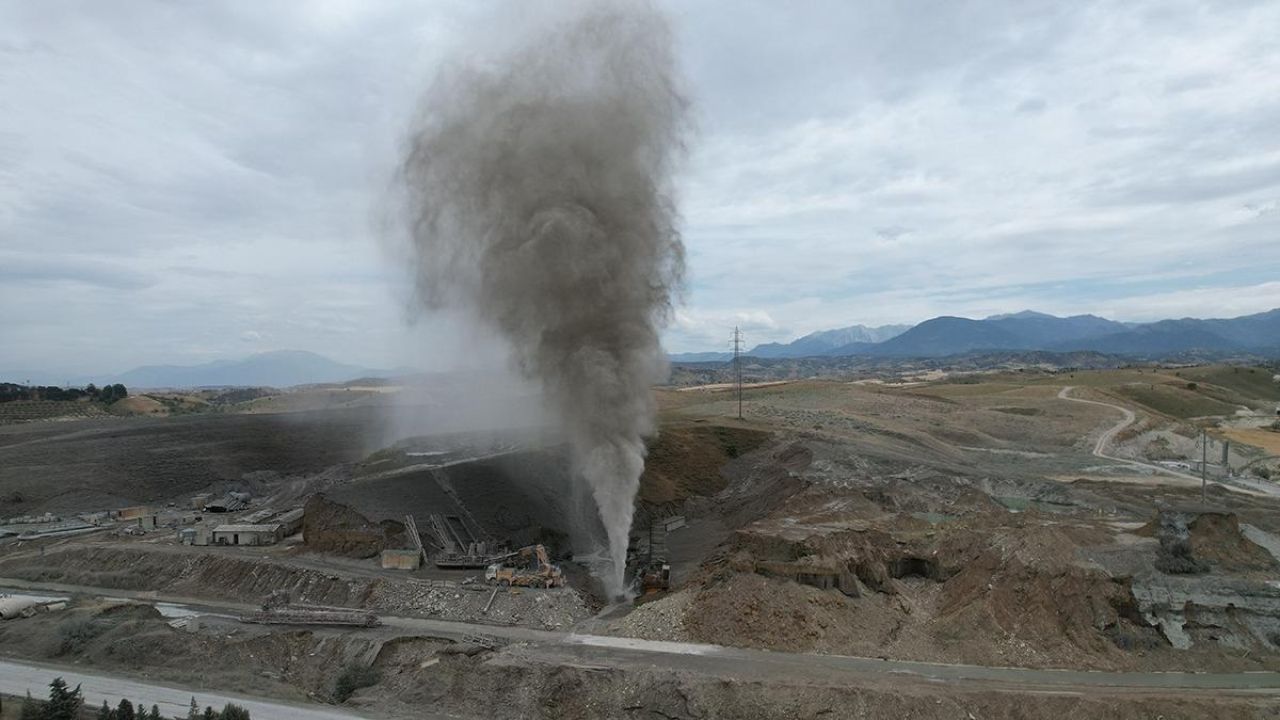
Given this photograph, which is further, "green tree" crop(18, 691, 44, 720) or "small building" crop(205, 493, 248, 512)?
"small building" crop(205, 493, 248, 512)

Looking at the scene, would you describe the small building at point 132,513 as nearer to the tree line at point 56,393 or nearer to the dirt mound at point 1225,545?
the dirt mound at point 1225,545

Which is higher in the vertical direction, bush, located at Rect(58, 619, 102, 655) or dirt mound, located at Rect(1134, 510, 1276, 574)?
dirt mound, located at Rect(1134, 510, 1276, 574)

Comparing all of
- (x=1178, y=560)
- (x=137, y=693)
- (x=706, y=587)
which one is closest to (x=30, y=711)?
(x=137, y=693)

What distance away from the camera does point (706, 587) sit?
3002cm

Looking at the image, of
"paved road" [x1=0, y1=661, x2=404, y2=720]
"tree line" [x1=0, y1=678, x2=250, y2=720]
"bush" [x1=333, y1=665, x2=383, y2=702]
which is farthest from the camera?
"bush" [x1=333, y1=665, x2=383, y2=702]

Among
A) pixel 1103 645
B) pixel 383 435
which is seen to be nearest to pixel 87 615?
pixel 1103 645

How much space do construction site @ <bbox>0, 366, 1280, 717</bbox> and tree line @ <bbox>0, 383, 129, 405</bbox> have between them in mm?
79167

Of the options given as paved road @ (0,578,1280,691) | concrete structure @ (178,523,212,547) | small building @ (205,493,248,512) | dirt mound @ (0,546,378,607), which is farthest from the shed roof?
paved road @ (0,578,1280,691)

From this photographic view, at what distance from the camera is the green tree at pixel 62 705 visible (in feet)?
70.6

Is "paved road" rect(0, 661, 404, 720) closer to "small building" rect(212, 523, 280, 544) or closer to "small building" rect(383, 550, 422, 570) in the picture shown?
"small building" rect(383, 550, 422, 570)

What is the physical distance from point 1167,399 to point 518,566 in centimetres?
9337

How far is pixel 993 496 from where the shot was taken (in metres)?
46.4

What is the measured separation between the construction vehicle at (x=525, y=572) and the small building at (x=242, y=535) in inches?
587

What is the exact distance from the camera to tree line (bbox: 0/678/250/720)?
20.9 meters
